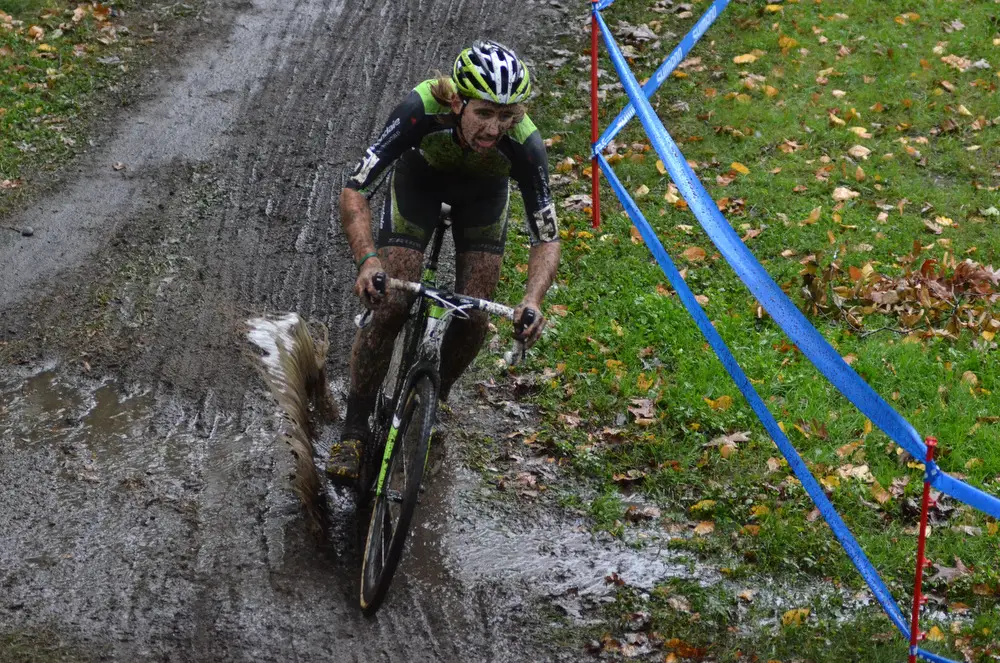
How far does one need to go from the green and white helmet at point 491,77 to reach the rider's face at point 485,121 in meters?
0.04

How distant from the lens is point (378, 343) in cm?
507

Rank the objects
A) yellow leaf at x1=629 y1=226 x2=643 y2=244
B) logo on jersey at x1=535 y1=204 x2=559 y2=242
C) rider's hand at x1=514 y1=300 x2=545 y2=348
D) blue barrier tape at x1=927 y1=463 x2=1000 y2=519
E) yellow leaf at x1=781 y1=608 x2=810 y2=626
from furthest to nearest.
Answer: yellow leaf at x1=629 y1=226 x2=643 y2=244, logo on jersey at x1=535 y1=204 x2=559 y2=242, yellow leaf at x1=781 y1=608 x2=810 y2=626, rider's hand at x1=514 y1=300 x2=545 y2=348, blue barrier tape at x1=927 y1=463 x2=1000 y2=519

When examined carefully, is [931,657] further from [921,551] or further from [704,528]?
[704,528]

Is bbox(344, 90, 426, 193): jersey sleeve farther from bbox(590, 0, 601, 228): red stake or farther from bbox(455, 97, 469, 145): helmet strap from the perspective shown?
bbox(590, 0, 601, 228): red stake

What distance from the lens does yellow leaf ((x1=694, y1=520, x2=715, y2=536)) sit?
539 cm

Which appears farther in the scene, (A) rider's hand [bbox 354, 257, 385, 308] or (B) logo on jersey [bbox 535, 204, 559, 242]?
(B) logo on jersey [bbox 535, 204, 559, 242]

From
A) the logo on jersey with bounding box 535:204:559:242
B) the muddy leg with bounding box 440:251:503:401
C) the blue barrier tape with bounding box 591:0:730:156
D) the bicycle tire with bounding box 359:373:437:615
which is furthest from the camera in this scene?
the blue barrier tape with bounding box 591:0:730:156

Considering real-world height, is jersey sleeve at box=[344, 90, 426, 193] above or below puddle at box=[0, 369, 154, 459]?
above

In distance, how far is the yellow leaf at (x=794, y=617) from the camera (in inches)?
188

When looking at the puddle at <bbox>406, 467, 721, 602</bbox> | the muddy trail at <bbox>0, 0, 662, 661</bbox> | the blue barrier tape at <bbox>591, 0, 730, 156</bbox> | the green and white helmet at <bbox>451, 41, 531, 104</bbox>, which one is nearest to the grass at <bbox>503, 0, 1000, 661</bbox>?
the puddle at <bbox>406, 467, 721, 602</bbox>

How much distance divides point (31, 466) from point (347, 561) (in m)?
1.63

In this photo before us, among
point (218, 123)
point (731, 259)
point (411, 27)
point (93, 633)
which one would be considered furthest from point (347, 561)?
point (411, 27)

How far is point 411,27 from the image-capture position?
35.7ft

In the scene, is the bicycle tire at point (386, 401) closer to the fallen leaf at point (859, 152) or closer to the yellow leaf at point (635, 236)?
the yellow leaf at point (635, 236)
